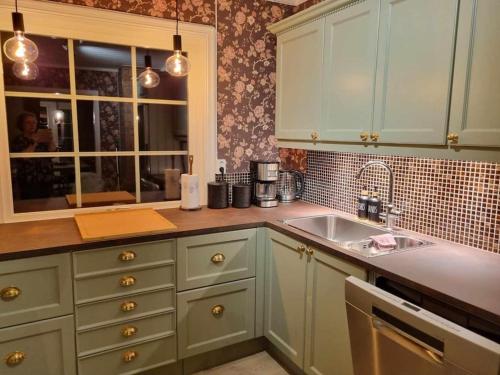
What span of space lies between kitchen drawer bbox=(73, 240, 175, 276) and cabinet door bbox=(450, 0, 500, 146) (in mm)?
1467

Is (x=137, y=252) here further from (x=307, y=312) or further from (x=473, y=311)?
(x=473, y=311)

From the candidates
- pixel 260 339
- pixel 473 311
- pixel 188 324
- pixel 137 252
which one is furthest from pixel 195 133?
pixel 473 311

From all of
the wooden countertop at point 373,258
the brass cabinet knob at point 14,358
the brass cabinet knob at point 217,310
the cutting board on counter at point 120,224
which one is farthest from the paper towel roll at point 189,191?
the brass cabinet knob at point 14,358

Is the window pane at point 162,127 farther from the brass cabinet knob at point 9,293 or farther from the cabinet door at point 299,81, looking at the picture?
the brass cabinet knob at point 9,293

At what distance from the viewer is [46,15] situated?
6.74ft

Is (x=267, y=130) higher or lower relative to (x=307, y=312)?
higher

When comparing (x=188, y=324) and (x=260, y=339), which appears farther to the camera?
(x=260, y=339)

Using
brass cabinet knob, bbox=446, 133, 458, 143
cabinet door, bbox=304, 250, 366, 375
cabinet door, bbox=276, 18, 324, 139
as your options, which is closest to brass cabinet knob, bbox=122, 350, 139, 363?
cabinet door, bbox=304, 250, 366, 375

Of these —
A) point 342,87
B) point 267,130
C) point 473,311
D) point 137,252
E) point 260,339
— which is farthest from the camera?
point 267,130

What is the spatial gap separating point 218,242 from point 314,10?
145 centimetres

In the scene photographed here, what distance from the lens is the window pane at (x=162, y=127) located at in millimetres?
2424

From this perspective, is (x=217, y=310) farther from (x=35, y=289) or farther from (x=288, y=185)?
(x=288, y=185)

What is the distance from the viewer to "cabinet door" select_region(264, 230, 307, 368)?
6.57 ft

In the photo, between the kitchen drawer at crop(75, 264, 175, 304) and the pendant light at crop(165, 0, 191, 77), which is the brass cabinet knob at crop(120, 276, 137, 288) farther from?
the pendant light at crop(165, 0, 191, 77)
